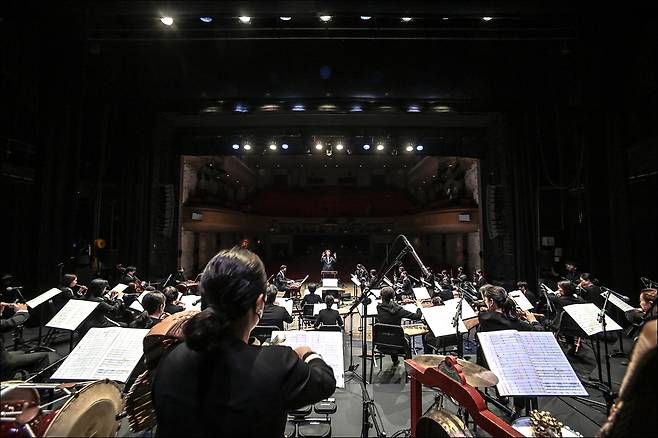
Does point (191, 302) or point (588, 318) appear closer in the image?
point (588, 318)

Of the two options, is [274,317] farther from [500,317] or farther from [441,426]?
[441,426]

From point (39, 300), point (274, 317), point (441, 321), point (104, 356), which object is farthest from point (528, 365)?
point (39, 300)

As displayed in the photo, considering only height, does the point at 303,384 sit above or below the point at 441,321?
above

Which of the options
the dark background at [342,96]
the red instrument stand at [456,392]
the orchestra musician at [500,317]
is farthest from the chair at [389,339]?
the dark background at [342,96]

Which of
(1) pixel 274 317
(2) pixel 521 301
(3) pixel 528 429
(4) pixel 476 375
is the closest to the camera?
(3) pixel 528 429

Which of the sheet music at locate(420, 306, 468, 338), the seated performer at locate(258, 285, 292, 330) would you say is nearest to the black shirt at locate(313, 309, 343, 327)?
the seated performer at locate(258, 285, 292, 330)

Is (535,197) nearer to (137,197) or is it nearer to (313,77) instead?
(313,77)

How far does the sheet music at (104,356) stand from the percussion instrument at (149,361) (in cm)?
133

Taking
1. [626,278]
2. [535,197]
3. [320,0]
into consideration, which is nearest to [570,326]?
[626,278]

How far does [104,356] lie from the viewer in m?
2.91

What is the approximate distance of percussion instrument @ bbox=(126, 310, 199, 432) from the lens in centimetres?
156

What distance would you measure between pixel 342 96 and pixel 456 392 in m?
8.50

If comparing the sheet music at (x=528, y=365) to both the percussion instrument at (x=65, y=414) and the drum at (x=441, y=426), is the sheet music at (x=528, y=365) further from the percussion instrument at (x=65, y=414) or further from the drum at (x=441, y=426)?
the percussion instrument at (x=65, y=414)

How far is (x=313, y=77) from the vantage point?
348 inches
